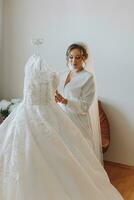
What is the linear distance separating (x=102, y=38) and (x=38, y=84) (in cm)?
157

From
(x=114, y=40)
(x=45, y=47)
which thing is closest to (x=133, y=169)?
(x=114, y=40)

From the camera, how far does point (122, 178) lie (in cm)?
330

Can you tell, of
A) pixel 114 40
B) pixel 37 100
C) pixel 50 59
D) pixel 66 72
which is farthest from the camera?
pixel 50 59

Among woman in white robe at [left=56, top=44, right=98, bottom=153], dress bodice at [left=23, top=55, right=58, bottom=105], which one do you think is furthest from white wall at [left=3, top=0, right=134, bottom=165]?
dress bodice at [left=23, top=55, right=58, bottom=105]

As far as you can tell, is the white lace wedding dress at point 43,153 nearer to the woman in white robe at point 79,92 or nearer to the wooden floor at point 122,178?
the woman in white robe at point 79,92

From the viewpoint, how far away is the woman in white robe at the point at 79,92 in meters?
2.61

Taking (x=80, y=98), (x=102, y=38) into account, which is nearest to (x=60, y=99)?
(x=80, y=98)

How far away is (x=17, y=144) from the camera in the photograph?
2.00m

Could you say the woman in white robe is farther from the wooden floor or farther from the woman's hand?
the wooden floor

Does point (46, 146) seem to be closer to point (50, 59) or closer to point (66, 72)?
point (66, 72)

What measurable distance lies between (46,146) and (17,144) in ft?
0.61

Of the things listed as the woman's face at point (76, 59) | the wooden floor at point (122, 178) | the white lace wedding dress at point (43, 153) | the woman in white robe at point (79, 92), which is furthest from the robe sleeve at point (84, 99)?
the wooden floor at point (122, 178)

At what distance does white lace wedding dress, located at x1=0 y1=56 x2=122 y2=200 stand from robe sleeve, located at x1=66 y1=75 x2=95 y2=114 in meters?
0.35

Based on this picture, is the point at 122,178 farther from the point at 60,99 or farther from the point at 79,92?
the point at 60,99
